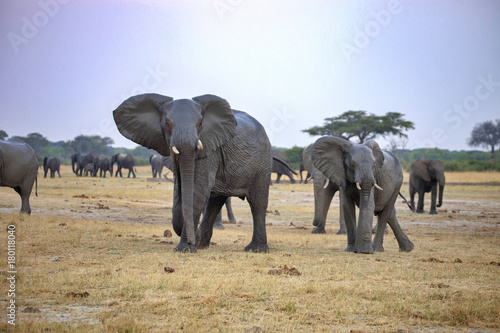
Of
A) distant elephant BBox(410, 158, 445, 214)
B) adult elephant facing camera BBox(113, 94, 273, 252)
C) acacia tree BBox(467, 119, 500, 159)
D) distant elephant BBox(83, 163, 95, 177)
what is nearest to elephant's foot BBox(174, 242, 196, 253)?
adult elephant facing camera BBox(113, 94, 273, 252)

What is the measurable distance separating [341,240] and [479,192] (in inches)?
1064

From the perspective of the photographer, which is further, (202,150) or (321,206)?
(321,206)

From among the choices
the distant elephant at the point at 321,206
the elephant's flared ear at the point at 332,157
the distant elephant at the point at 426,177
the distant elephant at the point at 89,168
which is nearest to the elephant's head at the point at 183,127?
the elephant's flared ear at the point at 332,157

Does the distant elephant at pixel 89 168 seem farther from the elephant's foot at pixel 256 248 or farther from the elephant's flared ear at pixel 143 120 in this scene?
the elephant's foot at pixel 256 248

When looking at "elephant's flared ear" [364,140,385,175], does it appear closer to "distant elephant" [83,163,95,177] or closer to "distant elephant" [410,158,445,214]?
"distant elephant" [410,158,445,214]

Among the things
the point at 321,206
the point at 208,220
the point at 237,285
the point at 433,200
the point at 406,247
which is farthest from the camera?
the point at 433,200

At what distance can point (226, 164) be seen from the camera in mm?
10195

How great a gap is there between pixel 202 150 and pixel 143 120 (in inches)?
48.5

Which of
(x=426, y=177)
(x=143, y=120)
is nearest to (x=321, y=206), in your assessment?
(x=143, y=120)

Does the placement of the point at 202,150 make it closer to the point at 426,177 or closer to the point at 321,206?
the point at 321,206

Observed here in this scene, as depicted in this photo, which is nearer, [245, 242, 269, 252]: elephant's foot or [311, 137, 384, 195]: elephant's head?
[245, 242, 269, 252]: elephant's foot

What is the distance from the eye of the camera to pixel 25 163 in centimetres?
1495

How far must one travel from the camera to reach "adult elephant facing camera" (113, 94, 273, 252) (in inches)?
364

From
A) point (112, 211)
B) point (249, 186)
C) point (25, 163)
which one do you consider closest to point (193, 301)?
point (249, 186)
